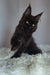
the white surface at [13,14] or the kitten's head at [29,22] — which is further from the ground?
the white surface at [13,14]

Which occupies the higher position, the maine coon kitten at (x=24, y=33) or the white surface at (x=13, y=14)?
the white surface at (x=13, y=14)

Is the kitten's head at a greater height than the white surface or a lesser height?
lesser

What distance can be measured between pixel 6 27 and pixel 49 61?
0.71 meters

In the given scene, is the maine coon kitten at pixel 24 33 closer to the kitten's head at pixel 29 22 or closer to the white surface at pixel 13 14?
the kitten's head at pixel 29 22

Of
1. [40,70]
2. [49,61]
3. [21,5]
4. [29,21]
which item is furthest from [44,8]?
[40,70]

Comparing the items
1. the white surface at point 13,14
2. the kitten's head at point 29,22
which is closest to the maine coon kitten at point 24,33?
the kitten's head at point 29,22

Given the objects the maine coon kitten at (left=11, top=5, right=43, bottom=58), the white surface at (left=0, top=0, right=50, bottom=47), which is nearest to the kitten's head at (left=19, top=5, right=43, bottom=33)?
the maine coon kitten at (left=11, top=5, right=43, bottom=58)

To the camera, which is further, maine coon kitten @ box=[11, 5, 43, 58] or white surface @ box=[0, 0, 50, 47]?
white surface @ box=[0, 0, 50, 47]

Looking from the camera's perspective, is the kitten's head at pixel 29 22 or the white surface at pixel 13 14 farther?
the white surface at pixel 13 14

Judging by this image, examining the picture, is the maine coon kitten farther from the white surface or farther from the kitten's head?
the white surface

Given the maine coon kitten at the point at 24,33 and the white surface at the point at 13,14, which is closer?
the maine coon kitten at the point at 24,33

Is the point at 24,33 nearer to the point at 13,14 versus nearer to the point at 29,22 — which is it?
the point at 29,22

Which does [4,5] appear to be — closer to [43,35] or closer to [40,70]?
[43,35]

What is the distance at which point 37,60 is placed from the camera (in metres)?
0.92
